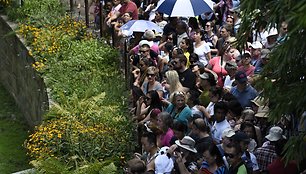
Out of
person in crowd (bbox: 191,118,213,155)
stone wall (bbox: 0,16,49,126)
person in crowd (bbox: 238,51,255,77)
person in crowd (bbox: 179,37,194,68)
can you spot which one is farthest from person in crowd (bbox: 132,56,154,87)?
person in crowd (bbox: 191,118,213,155)

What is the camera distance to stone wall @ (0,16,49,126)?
16594 millimetres

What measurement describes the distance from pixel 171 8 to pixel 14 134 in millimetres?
5283

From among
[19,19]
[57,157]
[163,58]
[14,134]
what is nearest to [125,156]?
[57,157]

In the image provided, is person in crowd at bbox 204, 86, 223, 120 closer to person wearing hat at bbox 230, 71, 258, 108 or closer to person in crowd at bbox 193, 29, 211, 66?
person wearing hat at bbox 230, 71, 258, 108

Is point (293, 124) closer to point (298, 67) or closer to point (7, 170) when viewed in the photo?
point (298, 67)

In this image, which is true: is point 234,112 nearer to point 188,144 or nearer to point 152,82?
point 188,144

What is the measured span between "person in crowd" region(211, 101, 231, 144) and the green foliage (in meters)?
2.72

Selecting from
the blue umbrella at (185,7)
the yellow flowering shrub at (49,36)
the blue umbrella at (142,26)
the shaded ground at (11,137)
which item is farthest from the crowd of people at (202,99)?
the shaded ground at (11,137)

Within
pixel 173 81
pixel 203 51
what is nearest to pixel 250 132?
pixel 173 81

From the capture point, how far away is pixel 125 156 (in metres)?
11.9

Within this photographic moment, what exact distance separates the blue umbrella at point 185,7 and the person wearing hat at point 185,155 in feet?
16.1

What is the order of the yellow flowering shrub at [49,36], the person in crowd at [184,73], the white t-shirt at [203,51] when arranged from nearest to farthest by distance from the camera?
1. the person in crowd at [184,73]
2. the white t-shirt at [203,51]
3. the yellow flowering shrub at [49,36]

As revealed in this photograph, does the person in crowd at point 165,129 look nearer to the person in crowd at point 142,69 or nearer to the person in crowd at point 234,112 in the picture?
the person in crowd at point 234,112

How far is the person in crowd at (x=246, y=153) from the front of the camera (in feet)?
29.0
